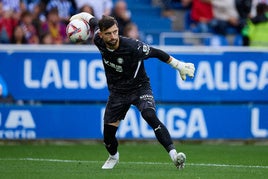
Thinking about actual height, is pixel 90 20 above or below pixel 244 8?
above

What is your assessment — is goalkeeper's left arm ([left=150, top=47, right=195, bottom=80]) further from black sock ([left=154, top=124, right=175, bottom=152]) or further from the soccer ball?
the soccer ball

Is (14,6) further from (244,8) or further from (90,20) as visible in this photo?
(90,20)

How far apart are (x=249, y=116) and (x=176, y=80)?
1707mm

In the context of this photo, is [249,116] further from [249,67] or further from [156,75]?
[156,75]

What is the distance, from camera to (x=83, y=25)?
12867 millimetres

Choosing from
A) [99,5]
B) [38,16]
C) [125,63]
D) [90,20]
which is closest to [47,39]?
[38,16]

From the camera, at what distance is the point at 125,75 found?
41.6 feet

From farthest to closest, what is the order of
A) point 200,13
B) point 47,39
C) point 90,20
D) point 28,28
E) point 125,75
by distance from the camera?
point 200,13 → point 28,28 → point 47,39 → point 90,20 → point 125,75

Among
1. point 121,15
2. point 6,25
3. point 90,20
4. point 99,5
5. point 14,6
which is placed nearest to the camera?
point 90,20

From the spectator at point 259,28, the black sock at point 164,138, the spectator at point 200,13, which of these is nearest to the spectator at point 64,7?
the spectator at point 200,13

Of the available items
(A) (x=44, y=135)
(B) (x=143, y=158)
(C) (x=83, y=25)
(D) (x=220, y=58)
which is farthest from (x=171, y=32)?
(C) (x=83, y=25)

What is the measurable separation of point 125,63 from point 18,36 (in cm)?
722

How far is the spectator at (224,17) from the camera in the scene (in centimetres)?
2247

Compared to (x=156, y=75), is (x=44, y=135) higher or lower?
lower
